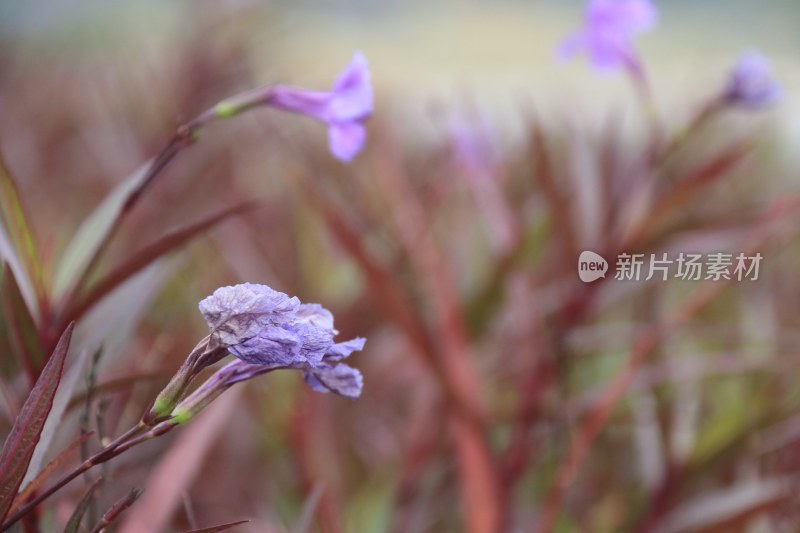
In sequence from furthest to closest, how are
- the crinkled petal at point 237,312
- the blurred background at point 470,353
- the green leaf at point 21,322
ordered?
the blurred background at point 470,353 < the green leaf at point 21,322 < the crinkled petal at point 237,312

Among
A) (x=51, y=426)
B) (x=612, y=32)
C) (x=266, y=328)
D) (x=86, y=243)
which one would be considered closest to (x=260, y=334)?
(x=266, y=328)

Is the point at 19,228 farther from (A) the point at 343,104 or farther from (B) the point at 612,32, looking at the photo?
(B) the point at 612,32

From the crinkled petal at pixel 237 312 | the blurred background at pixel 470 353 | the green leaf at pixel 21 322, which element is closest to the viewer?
the crinkled petal at pixel 237 312

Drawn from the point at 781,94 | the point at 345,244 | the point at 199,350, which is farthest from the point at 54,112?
the point at 199,350

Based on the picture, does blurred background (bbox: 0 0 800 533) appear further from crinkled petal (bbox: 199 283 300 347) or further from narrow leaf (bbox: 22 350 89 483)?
crinkled petal (bbox: 199 283 300 347)
